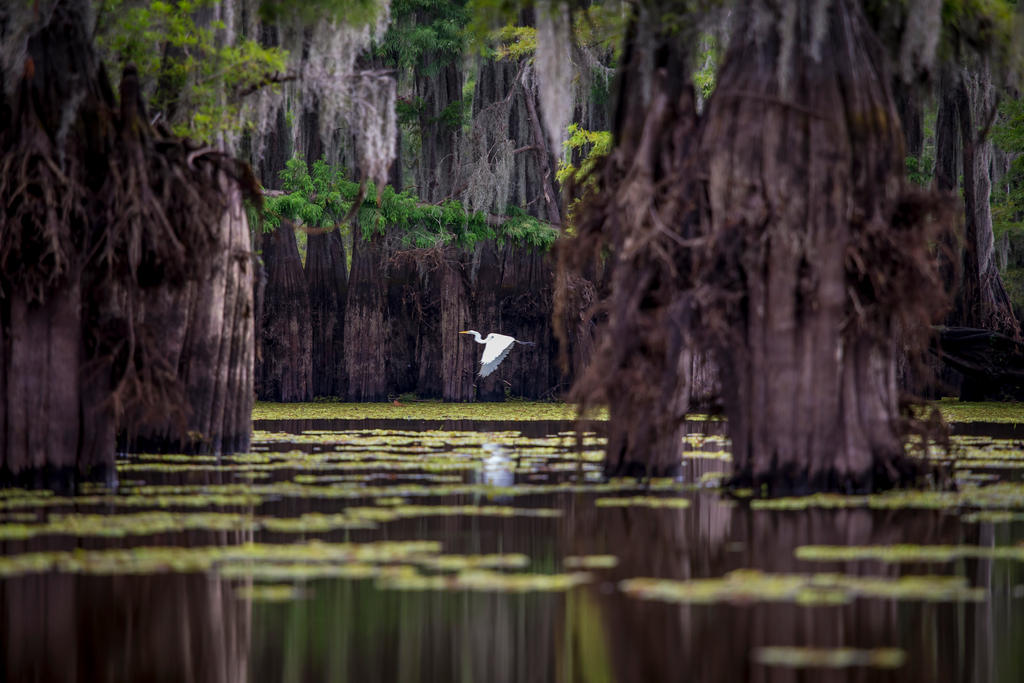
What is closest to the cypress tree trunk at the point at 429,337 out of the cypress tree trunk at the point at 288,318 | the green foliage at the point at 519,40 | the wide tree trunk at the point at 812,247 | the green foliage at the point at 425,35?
the cypress tree trunk at the point at 288,318

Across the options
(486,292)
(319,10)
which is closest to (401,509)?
(319,10)

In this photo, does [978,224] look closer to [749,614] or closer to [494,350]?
[494,350]

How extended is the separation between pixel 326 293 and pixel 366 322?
39.9 inches

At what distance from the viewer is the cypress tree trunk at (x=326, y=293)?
91.8 ft

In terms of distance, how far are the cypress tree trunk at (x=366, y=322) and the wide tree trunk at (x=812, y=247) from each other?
62.6 feet

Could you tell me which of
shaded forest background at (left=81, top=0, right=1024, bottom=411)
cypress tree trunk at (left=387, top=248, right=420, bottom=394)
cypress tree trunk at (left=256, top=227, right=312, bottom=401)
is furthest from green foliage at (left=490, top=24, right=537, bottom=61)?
cypress tree trunk at (left=256, top=227, right=312, bottom=401)

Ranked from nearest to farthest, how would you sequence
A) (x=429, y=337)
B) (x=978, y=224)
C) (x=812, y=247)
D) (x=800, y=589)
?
(x=800, y=589)
(x=812, y=247)
(x=978, y=224)
(x=429, y=337)

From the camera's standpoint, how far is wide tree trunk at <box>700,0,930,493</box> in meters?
8.59

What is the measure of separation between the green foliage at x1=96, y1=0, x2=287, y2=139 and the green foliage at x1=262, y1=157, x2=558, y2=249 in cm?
1136

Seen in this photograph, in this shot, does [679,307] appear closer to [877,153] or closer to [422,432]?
[877,153]

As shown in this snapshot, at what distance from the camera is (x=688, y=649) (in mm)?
4184

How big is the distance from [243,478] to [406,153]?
19.7 meters

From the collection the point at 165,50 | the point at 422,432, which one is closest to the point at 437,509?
the point at 165,50

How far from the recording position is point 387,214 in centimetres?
2619
